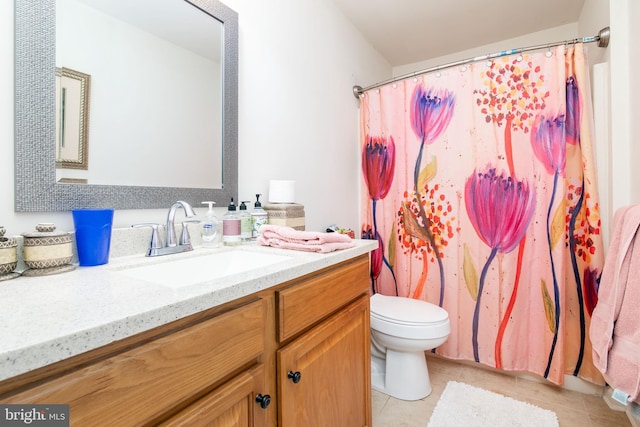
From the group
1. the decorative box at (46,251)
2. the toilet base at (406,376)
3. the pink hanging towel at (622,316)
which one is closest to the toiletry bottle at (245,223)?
the decorative box at (46,251)

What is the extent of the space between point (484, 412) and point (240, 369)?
1455mm

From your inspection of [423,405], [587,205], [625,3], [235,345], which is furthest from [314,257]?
[625,3]

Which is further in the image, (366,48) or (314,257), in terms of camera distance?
(366,48)

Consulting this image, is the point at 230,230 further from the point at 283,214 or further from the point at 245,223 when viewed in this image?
the point at 283,214

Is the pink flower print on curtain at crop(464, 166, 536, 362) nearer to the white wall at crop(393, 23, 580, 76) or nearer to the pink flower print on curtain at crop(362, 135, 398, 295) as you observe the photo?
the pink flower print on curtain at crop(362, 135, 398, 295)

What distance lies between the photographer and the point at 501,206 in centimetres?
172

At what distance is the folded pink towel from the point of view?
1.06 meters

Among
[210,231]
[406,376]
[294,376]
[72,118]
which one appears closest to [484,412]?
A: [406,376]

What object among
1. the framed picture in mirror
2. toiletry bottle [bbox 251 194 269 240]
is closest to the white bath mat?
toiletry bottle [bbox 251 194 269 240]

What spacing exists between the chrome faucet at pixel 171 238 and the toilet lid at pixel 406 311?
110 centimetres

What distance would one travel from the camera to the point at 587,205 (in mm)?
1550

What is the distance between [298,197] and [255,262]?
70 centimetres

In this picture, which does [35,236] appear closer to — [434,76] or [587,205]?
[434,76]

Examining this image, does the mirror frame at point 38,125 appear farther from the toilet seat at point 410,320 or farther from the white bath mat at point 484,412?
the white bath mat at point 484,412
